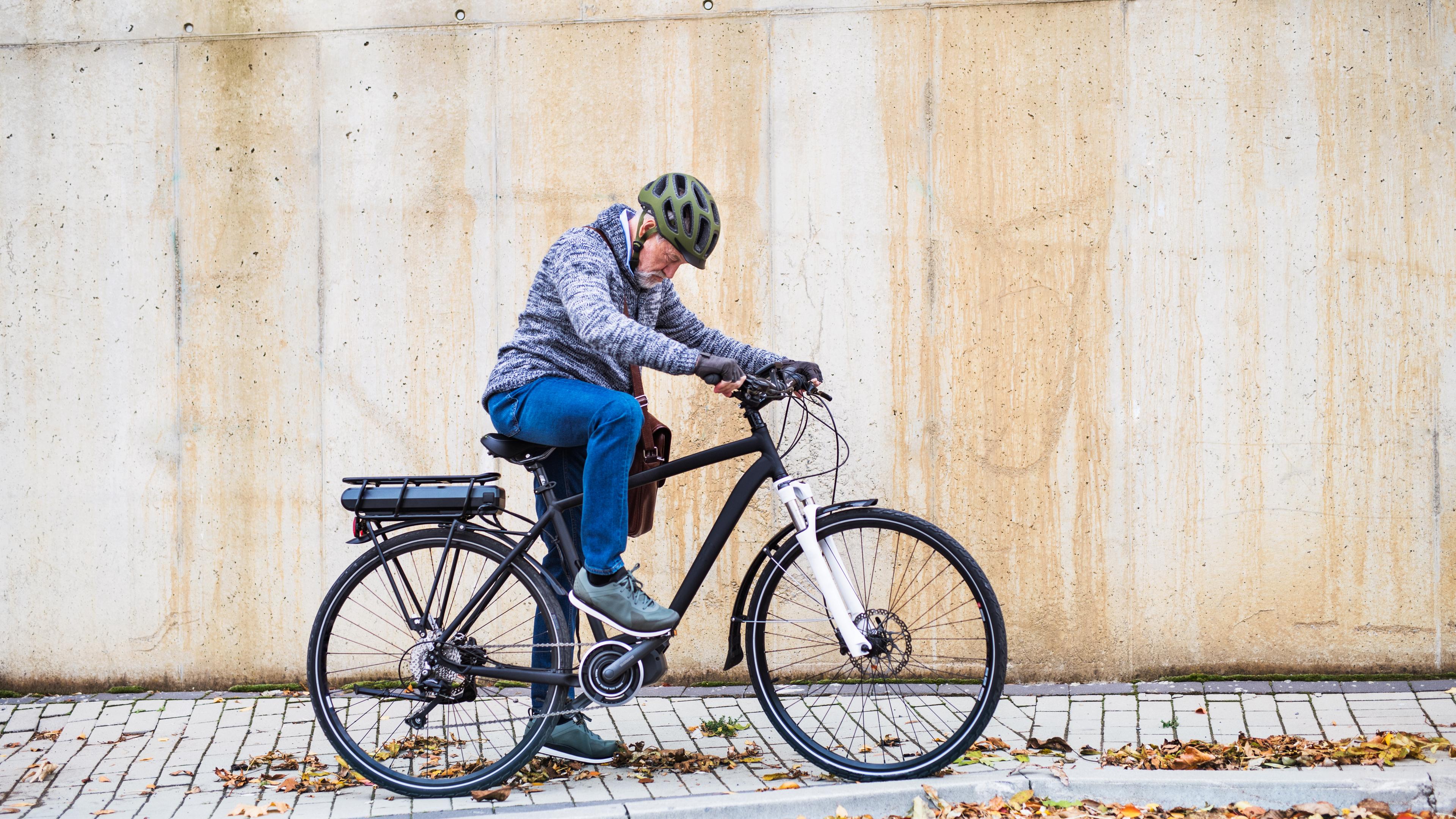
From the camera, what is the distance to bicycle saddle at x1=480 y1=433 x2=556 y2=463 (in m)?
3.76

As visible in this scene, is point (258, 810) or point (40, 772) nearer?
point (258, 810)

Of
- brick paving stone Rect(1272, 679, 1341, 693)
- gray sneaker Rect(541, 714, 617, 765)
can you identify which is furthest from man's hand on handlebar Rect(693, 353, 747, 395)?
brick paving stone Rect(1272, 679, 1341, 693)

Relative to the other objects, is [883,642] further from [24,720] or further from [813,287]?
[24,720]

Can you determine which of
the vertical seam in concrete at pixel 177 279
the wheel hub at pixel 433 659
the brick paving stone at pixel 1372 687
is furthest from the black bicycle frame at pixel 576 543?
the brick paving stone at pixel 1372 687

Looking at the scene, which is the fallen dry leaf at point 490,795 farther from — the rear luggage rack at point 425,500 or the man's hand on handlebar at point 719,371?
the man's hand on handlebar at point 719,371

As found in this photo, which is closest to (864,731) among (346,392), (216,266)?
(346,392)

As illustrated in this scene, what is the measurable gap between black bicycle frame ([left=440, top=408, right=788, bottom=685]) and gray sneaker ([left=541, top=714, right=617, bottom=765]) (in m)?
0.32

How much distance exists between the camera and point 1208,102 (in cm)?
495

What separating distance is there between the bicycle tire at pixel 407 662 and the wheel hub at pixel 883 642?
938mm

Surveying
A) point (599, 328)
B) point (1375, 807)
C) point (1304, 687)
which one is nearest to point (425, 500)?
point (599, 328)

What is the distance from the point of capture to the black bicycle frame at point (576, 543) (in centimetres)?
375

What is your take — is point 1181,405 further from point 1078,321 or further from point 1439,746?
point 1439,746

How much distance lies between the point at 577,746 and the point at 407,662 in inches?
25.4

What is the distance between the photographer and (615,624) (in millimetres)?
3656
